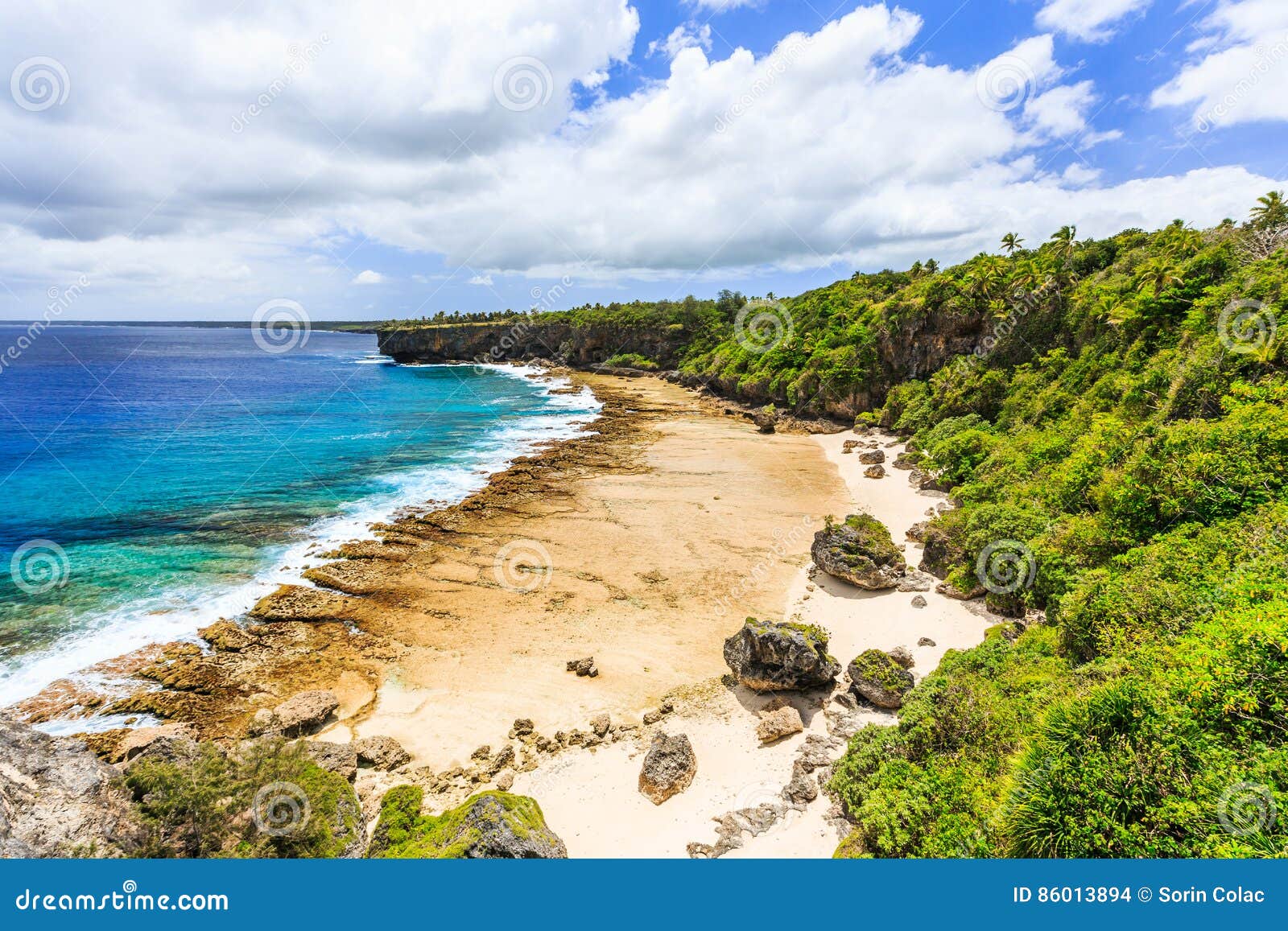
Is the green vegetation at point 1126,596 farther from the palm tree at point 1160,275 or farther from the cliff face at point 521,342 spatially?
the cliff face at point 521,342

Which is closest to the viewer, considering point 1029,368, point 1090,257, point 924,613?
point 924,613

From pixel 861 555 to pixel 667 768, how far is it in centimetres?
1415

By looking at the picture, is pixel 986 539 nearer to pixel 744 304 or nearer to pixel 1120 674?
pixel 1120 674

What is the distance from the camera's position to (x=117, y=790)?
9945mm

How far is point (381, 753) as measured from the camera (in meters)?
15.8

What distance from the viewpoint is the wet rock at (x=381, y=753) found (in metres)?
15.6

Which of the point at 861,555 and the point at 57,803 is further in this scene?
the point at 861,555

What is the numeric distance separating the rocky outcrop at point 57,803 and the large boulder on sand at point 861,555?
77.2 feet

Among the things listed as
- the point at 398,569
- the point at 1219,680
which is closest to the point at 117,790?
the point at 398,569

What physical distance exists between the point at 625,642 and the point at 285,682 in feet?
41.9

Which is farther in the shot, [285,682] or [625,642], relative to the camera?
[625,642]

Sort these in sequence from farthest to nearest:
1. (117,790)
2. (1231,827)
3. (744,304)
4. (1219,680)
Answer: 1. (744,304)
2. (117,790)
3. (1219,680)
4. (1231,827)

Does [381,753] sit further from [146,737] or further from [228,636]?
[228,636]

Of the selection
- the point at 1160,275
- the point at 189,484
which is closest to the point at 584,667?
the point at 1160,275
